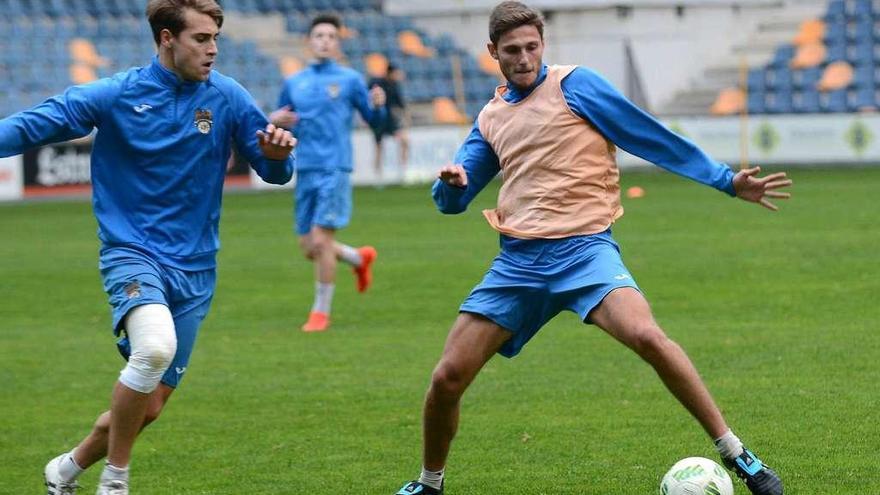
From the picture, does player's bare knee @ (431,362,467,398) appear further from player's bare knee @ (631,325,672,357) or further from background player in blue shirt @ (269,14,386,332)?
background player in blue shirt @ (269,14,386,332)

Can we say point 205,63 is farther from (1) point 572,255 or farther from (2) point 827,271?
(2) point 827,271

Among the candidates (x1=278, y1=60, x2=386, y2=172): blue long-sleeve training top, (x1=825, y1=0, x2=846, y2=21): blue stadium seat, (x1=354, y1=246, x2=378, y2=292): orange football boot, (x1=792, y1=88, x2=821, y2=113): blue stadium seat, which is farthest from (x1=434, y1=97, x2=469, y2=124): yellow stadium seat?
(x1=278, y1=60, x2=386, y2=172): blue long-sleeve training top

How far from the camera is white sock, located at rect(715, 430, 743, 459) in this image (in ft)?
20.5

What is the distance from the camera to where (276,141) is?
654cm

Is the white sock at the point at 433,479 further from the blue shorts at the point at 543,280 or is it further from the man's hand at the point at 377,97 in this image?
the man's hand at the point at 377,97

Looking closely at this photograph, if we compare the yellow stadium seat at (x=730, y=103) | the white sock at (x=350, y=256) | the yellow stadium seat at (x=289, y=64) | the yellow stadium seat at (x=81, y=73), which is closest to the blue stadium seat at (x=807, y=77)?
the yellow stadium seat at (x=730, y=103)

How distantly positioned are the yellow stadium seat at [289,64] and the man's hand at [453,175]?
93.1 ft

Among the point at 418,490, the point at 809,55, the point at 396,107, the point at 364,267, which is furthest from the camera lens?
the point at 809,55

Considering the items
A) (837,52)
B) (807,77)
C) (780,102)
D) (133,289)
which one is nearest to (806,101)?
(780,102)

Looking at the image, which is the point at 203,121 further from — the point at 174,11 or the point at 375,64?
the point at 375,64

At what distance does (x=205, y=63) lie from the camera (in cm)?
655

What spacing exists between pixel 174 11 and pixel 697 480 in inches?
111

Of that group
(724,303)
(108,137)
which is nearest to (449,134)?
(724,303)

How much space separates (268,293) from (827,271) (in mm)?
4990
